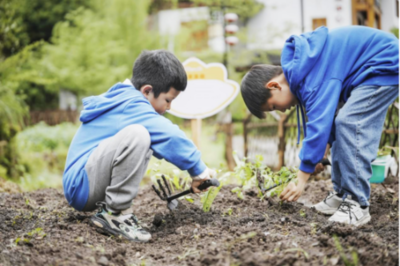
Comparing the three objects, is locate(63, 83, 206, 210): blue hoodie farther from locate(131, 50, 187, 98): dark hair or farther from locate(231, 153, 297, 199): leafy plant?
locate(231, 153, 297, 199): leafy plant

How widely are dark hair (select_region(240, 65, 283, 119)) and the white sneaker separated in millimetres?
765

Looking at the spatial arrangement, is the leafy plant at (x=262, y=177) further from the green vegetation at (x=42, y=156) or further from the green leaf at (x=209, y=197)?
the green vegetation at (x=42, y=156)

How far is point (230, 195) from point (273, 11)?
960 cm

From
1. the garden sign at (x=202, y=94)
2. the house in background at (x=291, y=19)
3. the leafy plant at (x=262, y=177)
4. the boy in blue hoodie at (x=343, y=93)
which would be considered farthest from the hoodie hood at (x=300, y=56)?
the house in background at (x=291, y=19)

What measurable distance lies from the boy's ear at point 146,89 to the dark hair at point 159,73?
20mm

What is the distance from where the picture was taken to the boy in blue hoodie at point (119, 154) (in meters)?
2.06

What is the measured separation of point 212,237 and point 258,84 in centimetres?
91

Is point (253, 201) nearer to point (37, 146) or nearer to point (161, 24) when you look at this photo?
point (37, 146)

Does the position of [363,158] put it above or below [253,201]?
above

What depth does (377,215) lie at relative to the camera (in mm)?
2355

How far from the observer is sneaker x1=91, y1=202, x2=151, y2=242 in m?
2.08

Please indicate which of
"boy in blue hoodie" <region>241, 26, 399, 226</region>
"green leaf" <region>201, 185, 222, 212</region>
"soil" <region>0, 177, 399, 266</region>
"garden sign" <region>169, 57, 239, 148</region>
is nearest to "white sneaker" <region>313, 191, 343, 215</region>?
"soil" <region>0, 177, 399, 266</region>

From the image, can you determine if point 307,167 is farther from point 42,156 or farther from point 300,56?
point 42,156

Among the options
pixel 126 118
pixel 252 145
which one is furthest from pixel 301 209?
pixel 252 145
